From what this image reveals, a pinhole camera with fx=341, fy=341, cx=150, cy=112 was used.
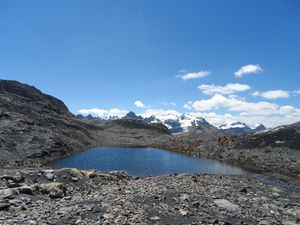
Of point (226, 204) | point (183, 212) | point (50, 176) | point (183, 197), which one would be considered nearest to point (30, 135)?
point (50, 176)

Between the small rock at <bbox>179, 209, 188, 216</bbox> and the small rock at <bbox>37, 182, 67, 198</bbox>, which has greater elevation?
the small rock at <bbox>37, 182, 67, 198</bbox>

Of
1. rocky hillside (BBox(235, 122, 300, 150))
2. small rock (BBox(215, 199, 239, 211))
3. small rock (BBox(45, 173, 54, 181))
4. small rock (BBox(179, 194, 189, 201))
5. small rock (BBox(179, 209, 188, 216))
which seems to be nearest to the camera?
small rock (BBox(179, 209, 188, 216))

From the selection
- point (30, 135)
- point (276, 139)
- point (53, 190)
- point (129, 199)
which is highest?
point (30, 135)

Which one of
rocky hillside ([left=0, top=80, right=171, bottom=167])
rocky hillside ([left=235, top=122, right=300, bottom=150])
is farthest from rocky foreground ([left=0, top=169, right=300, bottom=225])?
rocky hillside ([left=235, top=122, right=300, bottom=150])

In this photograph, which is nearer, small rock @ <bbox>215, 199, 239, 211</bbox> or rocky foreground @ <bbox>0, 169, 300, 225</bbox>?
rocky foreground @ <bbox>0, 169, 300, 225</bbox>

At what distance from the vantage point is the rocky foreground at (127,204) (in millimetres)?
23734

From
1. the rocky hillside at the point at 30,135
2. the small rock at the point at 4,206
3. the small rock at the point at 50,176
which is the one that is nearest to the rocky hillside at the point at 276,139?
the rocky hillside at the point at 30,135

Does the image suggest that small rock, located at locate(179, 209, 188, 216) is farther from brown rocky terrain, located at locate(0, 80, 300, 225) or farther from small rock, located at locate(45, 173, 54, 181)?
small rock, located at locate(45, 173, 54, 181)

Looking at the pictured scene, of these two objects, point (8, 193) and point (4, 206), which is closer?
point (4, 206)

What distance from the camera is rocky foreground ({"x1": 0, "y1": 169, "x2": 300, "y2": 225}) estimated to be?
934 inches

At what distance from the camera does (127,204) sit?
1065 inches

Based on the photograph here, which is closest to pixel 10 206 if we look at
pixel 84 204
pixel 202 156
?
pixel 84 204

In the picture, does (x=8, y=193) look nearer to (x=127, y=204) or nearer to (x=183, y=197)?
(x=127, y=204)

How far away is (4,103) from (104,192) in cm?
8971
